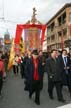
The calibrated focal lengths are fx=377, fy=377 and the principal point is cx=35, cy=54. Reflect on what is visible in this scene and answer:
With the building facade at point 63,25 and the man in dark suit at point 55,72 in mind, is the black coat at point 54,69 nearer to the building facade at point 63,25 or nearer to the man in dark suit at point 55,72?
the man in dark suit at point 55,72

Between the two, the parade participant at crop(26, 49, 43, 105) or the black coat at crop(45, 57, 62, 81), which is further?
the black coat at crop(45, 57, 62, 81)

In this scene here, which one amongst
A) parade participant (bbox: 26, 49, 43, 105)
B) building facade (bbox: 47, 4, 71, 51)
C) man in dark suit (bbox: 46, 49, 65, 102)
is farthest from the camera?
building facade (bbox: 47, 4, 71, 51)

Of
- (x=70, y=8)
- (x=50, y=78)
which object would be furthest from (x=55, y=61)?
(x=70, y=8)

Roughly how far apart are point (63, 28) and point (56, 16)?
47.5 ft

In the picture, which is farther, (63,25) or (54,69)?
(63,25)

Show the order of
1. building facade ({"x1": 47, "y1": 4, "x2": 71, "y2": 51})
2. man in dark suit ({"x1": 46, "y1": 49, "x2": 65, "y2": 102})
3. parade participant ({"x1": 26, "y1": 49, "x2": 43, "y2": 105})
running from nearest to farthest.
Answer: parade participant ({"x1": 26, "y1": 49, "x2": 43, "y2": 105}) → man in dark suit ({"x1": 46, "y1": 49, "x2": 65, "y2": 102}) → building facade ({"x1": 47, "y1": 4, "x2": 71, "y2": 51})

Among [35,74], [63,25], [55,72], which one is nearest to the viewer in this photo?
[35,74]

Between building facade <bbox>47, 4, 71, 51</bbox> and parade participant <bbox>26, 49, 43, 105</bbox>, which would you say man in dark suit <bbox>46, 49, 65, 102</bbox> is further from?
building facade <bbox>47, 4, 71, 51</bbox>

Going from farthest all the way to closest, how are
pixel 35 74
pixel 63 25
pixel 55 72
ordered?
pixel 63 25
pixel 55 72
pixel 35 74

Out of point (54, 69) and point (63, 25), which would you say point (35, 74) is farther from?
point (63, 25)

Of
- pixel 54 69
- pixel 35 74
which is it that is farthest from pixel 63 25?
pixel 35 74

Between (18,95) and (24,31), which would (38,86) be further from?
(24,31)

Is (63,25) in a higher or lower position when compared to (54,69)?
higher

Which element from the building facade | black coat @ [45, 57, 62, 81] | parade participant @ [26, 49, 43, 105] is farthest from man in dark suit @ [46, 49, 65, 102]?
the building facade
